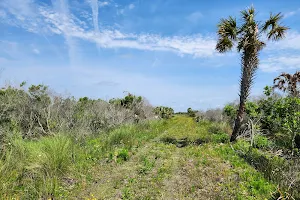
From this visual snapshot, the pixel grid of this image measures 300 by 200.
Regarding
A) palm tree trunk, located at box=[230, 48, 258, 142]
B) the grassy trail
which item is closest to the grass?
the grassy trail

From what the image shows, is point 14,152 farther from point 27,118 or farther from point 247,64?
point 247,64

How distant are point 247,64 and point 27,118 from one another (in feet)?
47.7

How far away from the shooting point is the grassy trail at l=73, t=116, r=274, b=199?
24.6 ft

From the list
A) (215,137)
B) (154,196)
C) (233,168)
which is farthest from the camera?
(215,137)

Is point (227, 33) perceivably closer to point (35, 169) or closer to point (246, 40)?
point (246, 40)

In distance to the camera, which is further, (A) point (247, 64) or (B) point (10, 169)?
(A) point (247, 64)

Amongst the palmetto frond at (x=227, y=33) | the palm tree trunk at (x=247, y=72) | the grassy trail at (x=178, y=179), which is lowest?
the grassy trail at (x=178, y=179)

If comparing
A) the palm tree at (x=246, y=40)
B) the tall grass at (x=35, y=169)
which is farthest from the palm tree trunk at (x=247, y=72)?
the tall grass at (x=35, y=169)

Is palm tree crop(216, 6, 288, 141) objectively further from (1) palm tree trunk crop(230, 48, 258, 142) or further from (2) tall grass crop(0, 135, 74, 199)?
(2) tall grass crop(0, 135, 74, 199)

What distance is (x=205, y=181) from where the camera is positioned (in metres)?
8.62

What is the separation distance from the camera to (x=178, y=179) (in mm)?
8883

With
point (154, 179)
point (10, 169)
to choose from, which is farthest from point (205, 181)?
point (10, 169)

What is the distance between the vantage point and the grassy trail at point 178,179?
24.6ft

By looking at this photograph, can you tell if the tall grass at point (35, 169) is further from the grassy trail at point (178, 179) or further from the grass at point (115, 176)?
the grassy trail at point (178, 179)
